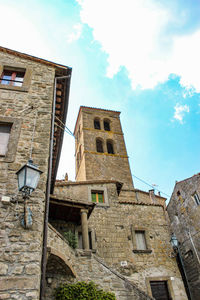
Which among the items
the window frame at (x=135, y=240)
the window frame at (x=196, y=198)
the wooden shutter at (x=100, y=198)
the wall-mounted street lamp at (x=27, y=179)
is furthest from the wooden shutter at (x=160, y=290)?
the wall-mounted street lamp at (x=27, y=179)

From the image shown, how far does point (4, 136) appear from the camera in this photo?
5.73 meters

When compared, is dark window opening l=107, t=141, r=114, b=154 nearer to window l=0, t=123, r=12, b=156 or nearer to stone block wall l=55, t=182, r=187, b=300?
stone block wall l=55, t=182, r=187, b=300

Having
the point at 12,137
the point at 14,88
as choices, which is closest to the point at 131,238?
the point at 12,137

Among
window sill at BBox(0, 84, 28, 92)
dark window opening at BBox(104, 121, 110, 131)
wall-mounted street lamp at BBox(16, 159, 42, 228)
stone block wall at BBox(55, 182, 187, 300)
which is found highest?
dark window opening at BBox(104, 121, 110, 131)

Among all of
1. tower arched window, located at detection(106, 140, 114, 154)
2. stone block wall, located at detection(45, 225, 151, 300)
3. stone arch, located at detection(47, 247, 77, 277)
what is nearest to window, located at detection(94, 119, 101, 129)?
tower arched window, located at detection(106, 140, 114, 154)

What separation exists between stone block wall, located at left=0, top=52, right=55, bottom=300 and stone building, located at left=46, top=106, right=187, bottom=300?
1994 millimetres

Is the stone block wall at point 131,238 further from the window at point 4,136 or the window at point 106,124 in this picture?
the window at point 106,124

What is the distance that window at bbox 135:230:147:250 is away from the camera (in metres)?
11.9

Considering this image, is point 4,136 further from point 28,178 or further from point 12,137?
point 28,178

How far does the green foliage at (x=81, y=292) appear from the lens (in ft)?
20.8

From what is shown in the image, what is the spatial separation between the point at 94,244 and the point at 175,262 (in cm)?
480

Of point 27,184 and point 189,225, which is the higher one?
point 189,225

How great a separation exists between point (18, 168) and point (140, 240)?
9.37 m

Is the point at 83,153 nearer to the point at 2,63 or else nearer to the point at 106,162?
the point at 106,162
